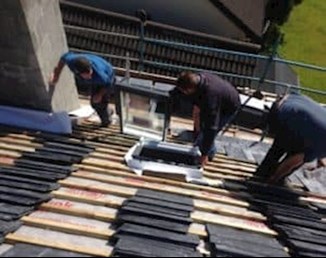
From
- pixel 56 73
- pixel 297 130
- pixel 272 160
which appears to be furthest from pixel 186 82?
pixel 56 73

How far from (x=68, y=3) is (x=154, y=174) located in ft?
29.0

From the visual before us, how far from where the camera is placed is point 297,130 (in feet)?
21.0

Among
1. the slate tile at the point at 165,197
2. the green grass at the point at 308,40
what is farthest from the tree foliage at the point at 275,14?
the slate tile at the point at 165,197

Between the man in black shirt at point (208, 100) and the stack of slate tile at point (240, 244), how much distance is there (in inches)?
68.7

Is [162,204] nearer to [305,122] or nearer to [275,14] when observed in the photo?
[305,122]

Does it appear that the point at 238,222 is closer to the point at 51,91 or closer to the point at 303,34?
the point at 51,91

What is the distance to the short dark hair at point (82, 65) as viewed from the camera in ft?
23.4

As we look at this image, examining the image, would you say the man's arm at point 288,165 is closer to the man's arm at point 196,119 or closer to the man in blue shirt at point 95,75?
the man's arm at point 196,119

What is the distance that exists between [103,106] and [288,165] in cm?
260

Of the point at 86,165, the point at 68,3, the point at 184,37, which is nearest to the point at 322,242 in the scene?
the point at 86,165

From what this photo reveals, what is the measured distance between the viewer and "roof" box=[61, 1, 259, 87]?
543 inches

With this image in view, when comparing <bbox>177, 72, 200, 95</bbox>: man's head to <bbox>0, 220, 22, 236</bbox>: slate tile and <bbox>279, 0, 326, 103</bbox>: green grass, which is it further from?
<bbox>279, 0, 326, 103</bbox>: green grass

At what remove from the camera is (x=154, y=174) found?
6488 mm

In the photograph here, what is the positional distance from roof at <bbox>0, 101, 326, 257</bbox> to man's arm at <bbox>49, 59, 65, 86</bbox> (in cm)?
62
